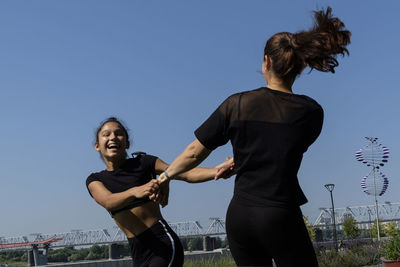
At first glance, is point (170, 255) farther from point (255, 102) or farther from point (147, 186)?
point (255, 102)

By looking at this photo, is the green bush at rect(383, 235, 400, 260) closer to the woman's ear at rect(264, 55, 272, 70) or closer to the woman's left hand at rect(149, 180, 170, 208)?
the woman's left hand at rect(149, 180, 170, 208)

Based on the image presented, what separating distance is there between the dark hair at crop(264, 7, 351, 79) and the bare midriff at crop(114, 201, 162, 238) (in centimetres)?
179

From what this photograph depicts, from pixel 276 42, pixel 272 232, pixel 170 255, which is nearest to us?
pixel 272 232

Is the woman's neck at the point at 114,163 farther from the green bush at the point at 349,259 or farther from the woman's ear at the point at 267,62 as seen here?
the green bush at the point at 349,259

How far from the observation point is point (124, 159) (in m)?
4.75

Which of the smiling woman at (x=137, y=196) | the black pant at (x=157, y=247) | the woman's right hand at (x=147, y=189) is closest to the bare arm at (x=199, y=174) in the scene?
the smiling woman at (x=137, y=196)

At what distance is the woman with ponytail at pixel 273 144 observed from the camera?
282 centimetres

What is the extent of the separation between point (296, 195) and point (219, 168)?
128cm

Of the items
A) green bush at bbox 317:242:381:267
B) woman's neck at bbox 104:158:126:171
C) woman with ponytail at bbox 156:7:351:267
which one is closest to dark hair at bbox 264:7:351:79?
woman with ponytail at bbox 156:7:351:267

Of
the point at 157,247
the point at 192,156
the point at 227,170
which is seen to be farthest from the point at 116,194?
the point at 192,156

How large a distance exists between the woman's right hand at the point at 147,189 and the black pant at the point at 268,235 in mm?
1054

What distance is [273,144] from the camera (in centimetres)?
286

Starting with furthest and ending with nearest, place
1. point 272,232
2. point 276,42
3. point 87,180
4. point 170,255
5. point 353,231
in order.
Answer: point 353,231 < point 87,180 < point 170,255 < point 276,42 < point 272,232

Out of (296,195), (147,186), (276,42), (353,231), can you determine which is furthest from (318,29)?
(353,231)
